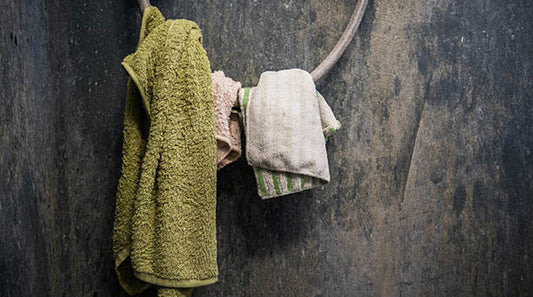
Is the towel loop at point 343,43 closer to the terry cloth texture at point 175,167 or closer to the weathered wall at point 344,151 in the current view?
the weathered wall at point 344,151

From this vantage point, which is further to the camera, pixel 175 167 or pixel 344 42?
pixel 344 42

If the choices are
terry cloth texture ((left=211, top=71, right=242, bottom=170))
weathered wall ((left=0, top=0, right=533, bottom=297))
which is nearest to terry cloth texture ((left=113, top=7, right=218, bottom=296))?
terry cloth texture ((left=211, top=71, right=242, bottom=170))

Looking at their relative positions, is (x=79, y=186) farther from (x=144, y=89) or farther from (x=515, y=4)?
(x=515, y=4)

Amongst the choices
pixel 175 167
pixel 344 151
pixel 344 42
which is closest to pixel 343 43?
pixel 344 42

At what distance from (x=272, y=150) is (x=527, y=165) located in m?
0.64

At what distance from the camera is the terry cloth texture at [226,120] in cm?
86

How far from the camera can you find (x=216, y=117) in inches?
33.8

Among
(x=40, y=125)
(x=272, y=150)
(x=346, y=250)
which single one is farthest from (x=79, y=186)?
(x=346, y=250)

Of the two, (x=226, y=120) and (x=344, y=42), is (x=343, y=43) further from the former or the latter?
(x=226, y=120)

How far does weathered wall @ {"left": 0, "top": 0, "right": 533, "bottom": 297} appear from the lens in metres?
0.93

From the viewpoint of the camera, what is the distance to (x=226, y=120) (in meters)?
0.86

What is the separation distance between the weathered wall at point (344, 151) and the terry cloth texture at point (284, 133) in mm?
129

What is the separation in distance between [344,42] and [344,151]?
219 millimetres

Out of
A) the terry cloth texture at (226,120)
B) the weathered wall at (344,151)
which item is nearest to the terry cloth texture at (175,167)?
the terry cloth texture at (226,120)
